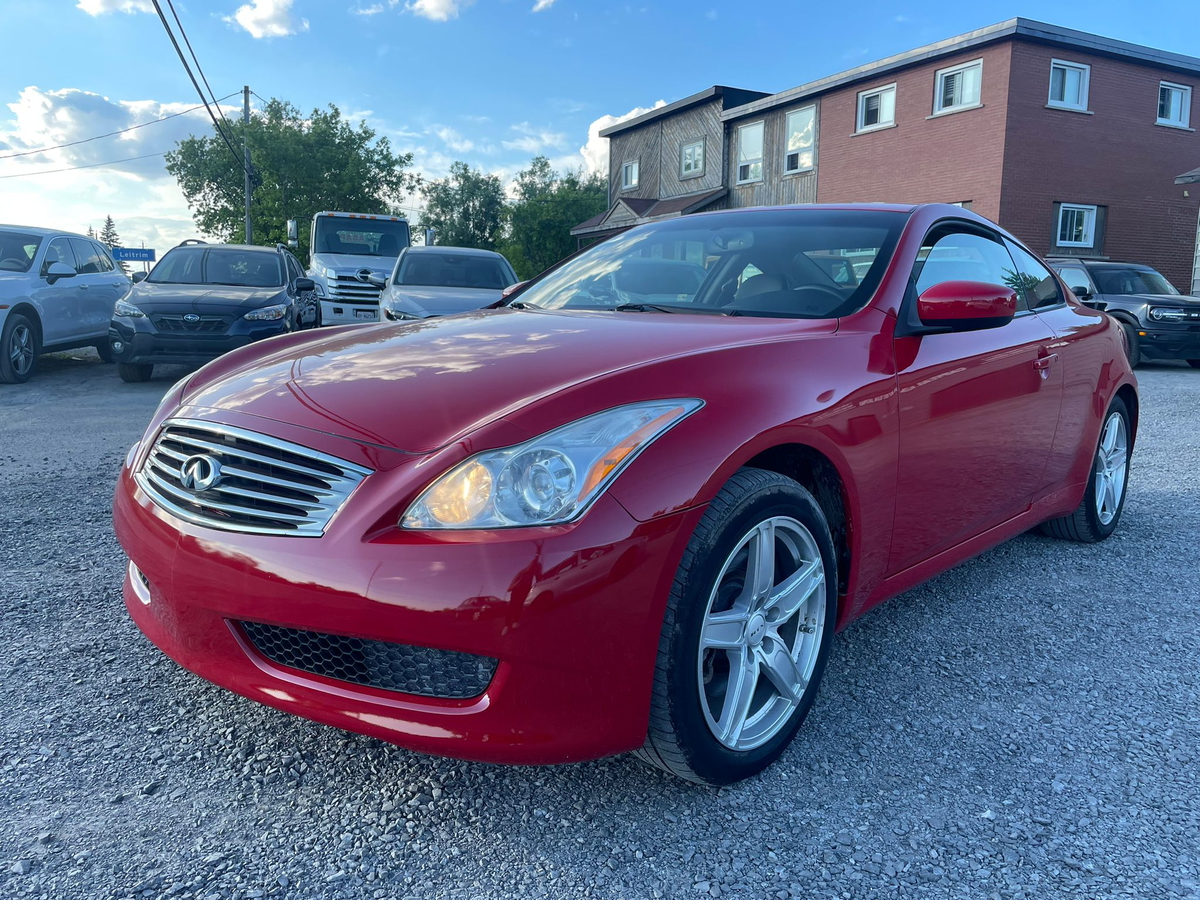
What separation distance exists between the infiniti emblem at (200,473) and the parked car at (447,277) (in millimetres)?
8099

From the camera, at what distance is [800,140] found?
991 inches

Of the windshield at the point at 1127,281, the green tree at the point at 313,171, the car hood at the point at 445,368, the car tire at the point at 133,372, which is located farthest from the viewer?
the green tree at the point at 313,171

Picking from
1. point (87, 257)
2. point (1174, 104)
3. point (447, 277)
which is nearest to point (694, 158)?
point (1174, 104)

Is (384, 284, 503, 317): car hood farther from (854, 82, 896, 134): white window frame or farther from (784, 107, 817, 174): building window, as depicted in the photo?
(784, 107, 817, 174): building window

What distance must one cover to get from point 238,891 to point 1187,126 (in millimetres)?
26035

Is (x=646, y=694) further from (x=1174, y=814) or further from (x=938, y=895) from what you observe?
(x=1174, y=814)

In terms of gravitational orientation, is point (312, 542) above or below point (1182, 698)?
above

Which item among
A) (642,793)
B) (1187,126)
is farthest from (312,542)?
(1187,126)

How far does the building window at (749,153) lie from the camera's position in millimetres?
26969

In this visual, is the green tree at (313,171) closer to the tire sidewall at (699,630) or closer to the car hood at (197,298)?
the car hood at (197,298)

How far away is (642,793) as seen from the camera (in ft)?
7.21

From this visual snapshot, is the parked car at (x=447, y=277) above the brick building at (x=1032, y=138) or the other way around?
the other way around

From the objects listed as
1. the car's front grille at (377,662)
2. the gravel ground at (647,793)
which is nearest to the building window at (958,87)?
the gravel ground at (647,793)

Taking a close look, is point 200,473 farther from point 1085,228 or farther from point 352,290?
point 1085,228
